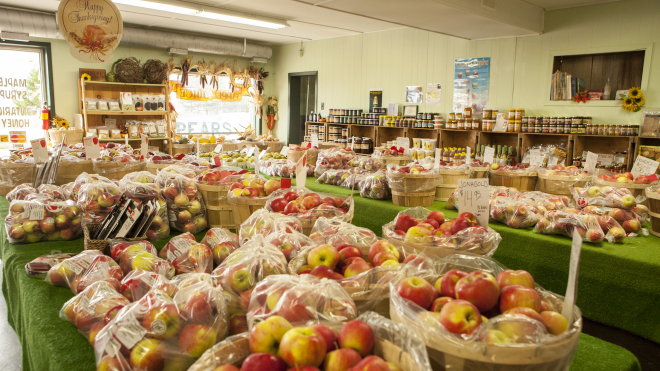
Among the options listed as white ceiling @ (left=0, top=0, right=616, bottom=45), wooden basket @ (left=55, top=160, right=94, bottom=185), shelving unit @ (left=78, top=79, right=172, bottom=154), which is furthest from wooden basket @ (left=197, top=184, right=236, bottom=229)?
shelving unit @ (left=78, top=79, right=172, bottom=154)

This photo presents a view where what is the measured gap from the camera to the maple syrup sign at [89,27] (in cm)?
326

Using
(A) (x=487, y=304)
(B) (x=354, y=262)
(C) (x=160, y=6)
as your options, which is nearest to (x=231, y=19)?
(C) (x=160, y=6)

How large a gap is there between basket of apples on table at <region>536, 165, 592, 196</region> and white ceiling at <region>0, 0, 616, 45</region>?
6.31 ft

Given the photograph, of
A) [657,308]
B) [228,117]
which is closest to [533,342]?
[657,308]

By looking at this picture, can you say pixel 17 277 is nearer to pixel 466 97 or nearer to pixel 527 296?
pixel 527 296

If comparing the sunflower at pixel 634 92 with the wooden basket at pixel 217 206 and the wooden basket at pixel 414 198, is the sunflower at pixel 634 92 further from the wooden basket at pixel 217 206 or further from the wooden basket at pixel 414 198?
the wooden basket at pixel 217 206

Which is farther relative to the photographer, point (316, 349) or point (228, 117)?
point (228, 117)

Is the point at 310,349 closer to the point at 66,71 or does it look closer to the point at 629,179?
the point at 629,179

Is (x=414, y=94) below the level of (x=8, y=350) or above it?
above

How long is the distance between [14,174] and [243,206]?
1967mm

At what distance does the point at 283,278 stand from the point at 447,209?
7.69 ft

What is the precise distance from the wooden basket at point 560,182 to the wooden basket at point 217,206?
97.5 inches

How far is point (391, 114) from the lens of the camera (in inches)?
286

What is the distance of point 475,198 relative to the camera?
6.73 feet
